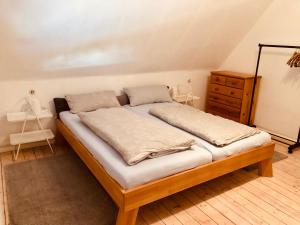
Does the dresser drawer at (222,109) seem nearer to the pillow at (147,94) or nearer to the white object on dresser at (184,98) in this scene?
the white object on dresser at (184,98)

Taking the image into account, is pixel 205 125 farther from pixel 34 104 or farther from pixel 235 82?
pixel 34 104

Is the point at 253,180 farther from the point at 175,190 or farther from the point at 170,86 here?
the point at 170,86

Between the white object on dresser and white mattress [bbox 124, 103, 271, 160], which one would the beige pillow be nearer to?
the white object on dresser

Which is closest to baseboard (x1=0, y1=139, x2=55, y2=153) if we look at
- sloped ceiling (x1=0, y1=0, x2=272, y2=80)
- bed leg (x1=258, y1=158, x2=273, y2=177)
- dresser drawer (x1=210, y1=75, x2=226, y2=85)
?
sloped ceiling (x1=0, y1=0, x2=272, y2=80)

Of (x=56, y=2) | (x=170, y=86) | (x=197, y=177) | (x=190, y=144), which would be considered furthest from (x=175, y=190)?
(x=170, y=86)

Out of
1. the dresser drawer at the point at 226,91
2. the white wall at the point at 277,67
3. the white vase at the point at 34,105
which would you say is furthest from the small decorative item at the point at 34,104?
the white wall at the point at 277,67

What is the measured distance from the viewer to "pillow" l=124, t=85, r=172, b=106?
11.4 ft

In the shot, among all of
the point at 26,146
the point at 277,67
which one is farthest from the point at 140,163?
the point at 277,67

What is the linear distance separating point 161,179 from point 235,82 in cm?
249

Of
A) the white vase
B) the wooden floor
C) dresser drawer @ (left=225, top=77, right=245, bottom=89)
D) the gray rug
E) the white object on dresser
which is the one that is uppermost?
dresser drawer @ (left=225, top=77, right=245, bottom=89)

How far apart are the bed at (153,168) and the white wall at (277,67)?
128 centimetres

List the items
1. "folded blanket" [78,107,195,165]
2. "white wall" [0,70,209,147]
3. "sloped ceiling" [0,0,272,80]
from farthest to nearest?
"white wall" [0,70,209,147] → "sloped ceiling" [0,0,272,80] → "folded blanket" [78,107,195,165]

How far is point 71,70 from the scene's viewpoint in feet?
10.4

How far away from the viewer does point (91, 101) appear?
3143 mm
